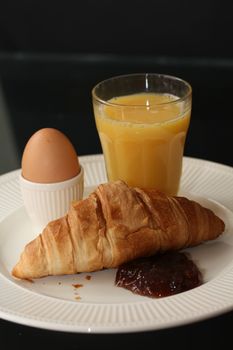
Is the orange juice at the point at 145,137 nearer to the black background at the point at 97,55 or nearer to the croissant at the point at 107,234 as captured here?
the croissant at the point at 107,234

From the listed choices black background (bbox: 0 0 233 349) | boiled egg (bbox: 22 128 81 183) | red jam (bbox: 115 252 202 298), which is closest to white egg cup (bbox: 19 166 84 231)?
boiled egg (bbox: 22 128 81 183)

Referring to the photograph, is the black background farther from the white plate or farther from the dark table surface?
the white plate

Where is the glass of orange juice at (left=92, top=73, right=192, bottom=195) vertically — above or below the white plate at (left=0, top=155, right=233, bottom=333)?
above

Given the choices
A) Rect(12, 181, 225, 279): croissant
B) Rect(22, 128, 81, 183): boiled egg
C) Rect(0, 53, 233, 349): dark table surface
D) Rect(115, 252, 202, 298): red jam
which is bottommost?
Rect(0, 53, 233, 349): dark table surface

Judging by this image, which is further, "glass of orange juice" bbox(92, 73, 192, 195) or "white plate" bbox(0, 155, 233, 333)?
"glass of orange juice" bbox(92, 73, 192, 195)

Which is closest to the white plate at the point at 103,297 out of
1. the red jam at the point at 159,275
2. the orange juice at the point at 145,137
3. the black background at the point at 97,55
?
the red jam at the point at 159,275

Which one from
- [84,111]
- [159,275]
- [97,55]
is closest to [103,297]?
[159,275]
